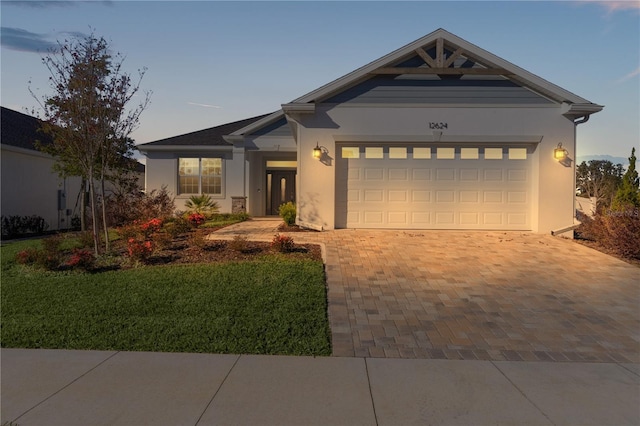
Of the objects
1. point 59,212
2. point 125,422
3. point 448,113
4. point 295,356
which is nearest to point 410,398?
point 295,356

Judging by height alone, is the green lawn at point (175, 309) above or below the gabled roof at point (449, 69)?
below

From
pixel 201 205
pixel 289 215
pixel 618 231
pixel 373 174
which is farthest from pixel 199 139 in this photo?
pixel 618 231

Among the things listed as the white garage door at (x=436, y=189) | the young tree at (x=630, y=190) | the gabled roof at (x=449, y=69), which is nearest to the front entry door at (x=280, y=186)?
the white garage door at (x=436, y=189)

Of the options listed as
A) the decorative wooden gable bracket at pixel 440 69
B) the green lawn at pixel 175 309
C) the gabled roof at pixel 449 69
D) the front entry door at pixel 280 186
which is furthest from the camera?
the front entry door at pixel 280 186

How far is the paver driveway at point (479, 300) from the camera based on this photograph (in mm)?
5621

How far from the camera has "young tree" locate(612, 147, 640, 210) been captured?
12.7m

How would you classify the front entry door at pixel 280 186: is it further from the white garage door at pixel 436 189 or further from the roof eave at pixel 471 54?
the roof eave at pixel 471 54

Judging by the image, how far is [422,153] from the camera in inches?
514

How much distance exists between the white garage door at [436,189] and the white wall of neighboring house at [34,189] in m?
12.6

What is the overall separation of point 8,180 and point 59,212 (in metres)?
3.30

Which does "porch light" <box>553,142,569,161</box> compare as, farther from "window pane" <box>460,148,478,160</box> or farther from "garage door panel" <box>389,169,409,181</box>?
"garage door panel" <box>389,169,409,181</box>

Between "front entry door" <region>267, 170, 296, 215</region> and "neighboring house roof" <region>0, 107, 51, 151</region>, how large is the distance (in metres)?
9.33

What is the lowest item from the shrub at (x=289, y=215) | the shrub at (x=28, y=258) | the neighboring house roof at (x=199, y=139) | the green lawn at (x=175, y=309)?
the green lawn at (x=175, y=309)

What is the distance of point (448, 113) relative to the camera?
42.4 feet
